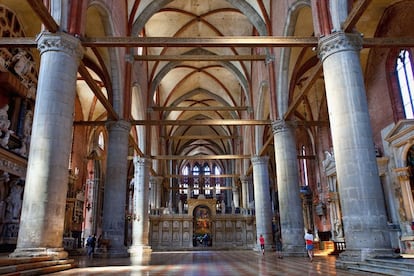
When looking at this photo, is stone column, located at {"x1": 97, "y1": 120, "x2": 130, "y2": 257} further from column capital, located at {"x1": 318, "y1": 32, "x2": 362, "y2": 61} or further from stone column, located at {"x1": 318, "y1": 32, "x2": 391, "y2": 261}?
column capital, located at {"x1": 318, "y1": 32, "x2": 362, "y2": 61}

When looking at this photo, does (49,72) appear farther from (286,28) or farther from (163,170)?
(163,170)

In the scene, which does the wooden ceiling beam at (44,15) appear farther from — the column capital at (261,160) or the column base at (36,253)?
the column capital at (261,160)

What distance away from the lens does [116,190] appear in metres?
15.7

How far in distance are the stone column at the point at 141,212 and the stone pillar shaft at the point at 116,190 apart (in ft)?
18.4

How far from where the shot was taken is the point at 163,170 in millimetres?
34094

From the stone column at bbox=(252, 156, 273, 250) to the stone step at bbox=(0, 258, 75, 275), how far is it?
14.7 metres

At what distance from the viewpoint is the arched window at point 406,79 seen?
16.6 metres

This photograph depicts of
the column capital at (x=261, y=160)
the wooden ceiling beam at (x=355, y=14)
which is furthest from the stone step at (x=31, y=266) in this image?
the column capital at (x=261, y=160)

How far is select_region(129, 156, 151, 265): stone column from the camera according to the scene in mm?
20987

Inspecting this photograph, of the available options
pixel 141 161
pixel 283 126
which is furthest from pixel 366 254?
pixel 141 161

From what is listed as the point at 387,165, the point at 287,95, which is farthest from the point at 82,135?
the point at 387,165

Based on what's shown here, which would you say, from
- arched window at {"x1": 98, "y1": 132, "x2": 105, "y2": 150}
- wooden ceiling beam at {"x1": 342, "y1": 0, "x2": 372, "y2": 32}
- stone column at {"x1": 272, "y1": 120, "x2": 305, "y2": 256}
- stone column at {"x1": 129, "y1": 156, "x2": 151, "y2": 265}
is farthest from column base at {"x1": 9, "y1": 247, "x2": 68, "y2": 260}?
arched window at {"x1": 98, "y1": 132, "x2": 105, "y2": 150}

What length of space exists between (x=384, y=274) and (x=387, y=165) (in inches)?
475

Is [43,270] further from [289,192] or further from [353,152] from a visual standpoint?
[289,192]
